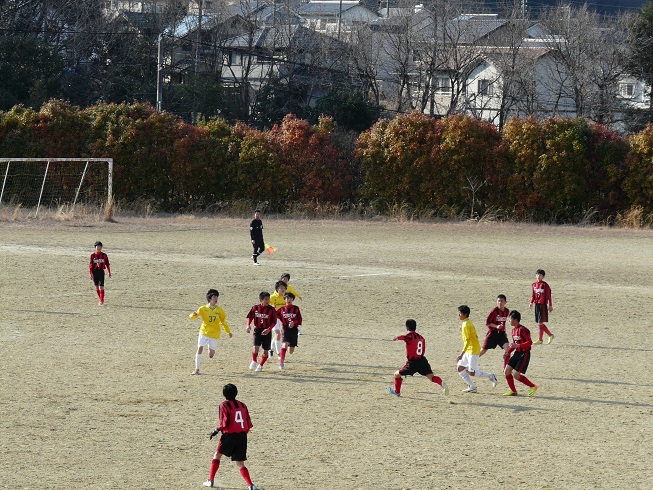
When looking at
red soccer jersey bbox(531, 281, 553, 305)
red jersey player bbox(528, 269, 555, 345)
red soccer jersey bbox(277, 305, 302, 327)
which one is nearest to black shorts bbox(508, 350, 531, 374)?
red soccer jersey bbox(277, 305, 302, 327)

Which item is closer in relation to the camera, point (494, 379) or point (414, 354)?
point (414, 354)

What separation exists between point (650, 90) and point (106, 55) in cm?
3846

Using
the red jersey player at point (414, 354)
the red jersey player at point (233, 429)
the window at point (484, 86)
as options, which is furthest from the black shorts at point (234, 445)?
the window at point (484, 86)

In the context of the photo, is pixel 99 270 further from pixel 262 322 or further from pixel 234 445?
pixel 234 445

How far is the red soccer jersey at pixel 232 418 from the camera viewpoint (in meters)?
9.11

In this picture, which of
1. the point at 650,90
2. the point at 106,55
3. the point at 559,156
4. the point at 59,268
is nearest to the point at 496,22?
the point at 650,90

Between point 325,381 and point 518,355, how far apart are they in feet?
9.59

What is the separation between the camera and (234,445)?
917 cm

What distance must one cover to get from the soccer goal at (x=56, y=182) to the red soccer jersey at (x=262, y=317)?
31.0m

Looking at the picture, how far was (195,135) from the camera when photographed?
45156mm

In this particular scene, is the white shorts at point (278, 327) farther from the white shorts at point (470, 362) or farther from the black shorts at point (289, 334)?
the white shorts at point (470, 362)

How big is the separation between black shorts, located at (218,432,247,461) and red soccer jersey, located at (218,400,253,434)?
0.19 feet

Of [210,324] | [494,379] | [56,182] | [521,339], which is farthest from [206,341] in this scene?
[56,182]

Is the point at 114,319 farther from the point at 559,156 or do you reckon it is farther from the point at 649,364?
the point at 559,156
